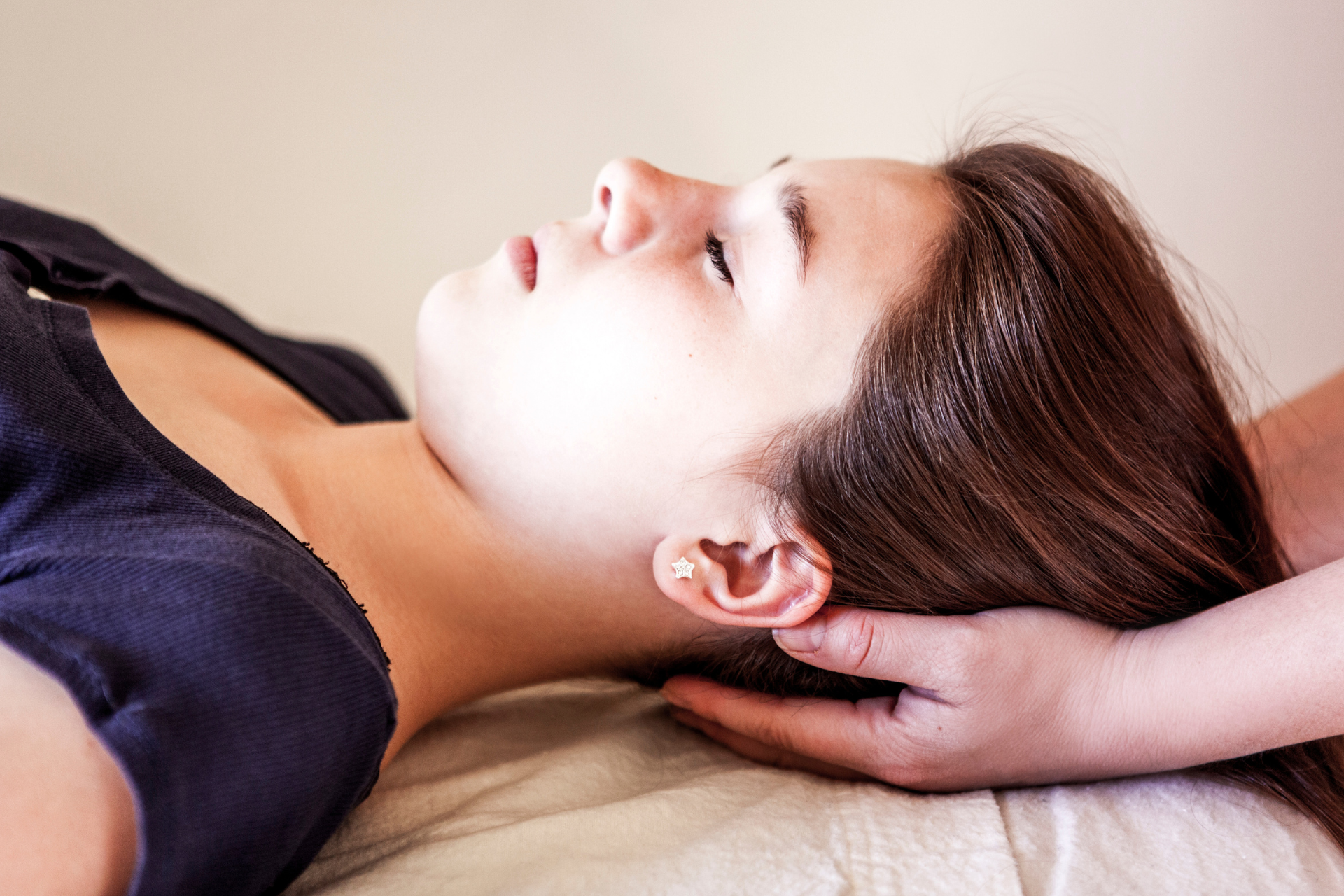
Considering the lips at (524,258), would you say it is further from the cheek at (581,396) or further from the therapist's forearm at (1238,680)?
the therapist's forearm at (1238,680)

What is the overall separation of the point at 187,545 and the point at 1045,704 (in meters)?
0.72

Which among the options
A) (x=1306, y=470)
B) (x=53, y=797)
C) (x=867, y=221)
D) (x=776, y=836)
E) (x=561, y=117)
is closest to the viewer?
(x=53, y=797)

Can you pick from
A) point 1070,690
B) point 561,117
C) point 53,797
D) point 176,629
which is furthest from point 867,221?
point 561,117

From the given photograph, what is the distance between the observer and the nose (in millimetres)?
887

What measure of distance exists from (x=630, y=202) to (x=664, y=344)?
186 mm

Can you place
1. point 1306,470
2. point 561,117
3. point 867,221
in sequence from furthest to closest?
point 561,117 < point 1306,470 < point 867,221

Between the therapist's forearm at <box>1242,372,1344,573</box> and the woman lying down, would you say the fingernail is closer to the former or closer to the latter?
the woman lying down

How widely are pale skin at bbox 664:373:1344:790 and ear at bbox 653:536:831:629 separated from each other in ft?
0.09

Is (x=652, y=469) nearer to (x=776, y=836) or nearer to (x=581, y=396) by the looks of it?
(x=581, y=396)

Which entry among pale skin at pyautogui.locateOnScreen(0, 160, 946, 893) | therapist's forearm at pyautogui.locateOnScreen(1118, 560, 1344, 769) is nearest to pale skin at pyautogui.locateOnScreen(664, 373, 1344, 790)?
therapist's forearm at pyautogui.locateOnScreen(1118, 560, 1344, 769)

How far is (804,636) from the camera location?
2.70 ft

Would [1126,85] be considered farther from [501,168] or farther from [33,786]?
[33,786]

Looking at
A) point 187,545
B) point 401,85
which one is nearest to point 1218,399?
point 187,545

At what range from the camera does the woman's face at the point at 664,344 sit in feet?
2.65
